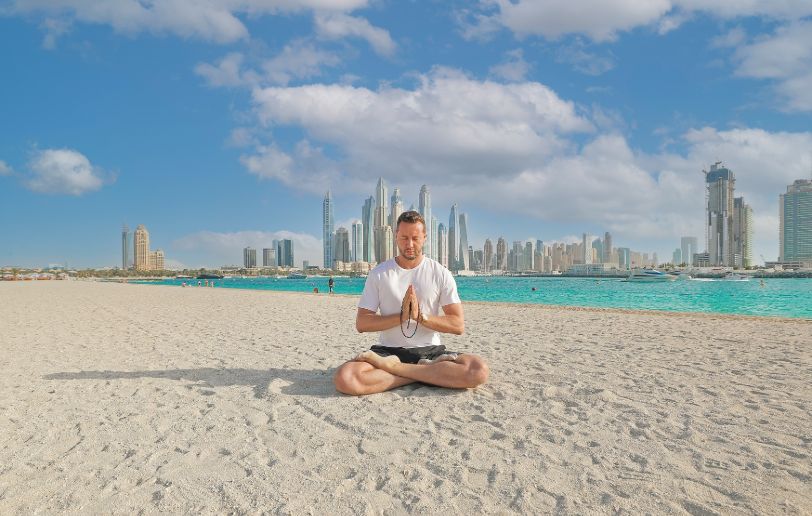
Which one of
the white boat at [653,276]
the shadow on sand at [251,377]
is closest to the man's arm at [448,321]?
the shadow on sand at [251,377]

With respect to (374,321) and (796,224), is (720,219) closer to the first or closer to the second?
(796,224)

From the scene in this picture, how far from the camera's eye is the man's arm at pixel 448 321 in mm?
4617

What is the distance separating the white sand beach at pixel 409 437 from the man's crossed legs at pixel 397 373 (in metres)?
0.14

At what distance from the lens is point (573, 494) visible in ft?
9.10

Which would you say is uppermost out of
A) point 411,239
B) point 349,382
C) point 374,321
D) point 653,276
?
point 411,239

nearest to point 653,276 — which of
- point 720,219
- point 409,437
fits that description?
point 720,219

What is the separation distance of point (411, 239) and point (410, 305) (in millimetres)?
639

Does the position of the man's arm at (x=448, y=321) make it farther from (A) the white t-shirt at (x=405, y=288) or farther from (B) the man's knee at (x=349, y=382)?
(B) the man's knee at (x=349, y=382)

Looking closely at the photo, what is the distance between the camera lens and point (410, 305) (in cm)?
451

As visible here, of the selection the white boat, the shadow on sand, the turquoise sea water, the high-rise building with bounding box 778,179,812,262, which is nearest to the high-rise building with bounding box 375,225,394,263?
the turquoise sea water

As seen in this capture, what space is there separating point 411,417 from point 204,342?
21.4 feet

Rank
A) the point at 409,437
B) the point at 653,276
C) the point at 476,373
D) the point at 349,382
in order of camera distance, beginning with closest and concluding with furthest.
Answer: the point at 409,437
the point at 349,382
the point at 476,373
the point at 653,276

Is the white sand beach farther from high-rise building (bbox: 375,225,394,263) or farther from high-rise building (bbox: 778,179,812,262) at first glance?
high-rise building (bbox: 778,179,812,262)

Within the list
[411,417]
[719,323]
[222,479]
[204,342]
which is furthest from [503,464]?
[719,323]
